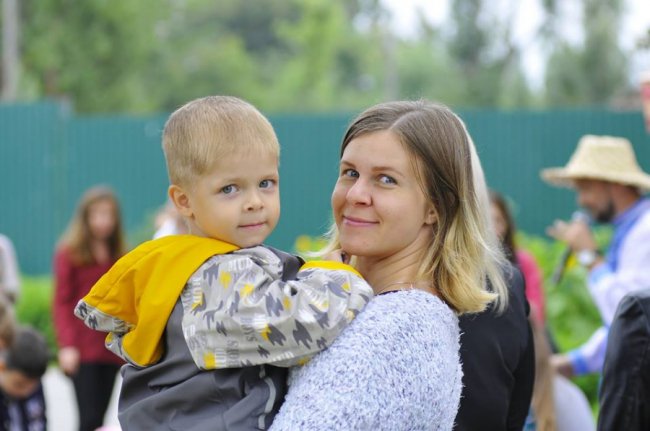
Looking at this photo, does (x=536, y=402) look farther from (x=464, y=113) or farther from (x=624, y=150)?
(x=464, y=113)

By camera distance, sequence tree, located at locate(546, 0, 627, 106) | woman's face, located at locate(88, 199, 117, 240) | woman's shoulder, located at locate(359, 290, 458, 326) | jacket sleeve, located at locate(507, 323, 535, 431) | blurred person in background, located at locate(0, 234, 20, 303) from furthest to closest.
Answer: tree, located at locate(546, 0, 627, 106)
woman's face, located at locate(88, 199, 117, 240)
blurred person in background, located at locate(0, 234, 20, 303)
jacket sleeve, located at locate(507, 323, 535, 431)
woman's shoulder, located at locate(359, 290, 458, 326)

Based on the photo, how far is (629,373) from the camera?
107 inches

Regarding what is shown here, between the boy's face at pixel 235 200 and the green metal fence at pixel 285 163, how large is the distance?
1151 centimetres

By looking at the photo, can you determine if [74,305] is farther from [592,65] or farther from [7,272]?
[592,65]

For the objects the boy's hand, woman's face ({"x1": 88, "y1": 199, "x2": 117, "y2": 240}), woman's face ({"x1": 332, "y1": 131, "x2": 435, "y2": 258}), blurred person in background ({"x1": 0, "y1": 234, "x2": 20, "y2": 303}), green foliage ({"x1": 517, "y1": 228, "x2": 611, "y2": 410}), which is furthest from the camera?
green foliage ({"x1": 517, "y1": 228, "x2": 611, "y2": 410})

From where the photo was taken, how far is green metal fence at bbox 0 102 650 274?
46.1ft

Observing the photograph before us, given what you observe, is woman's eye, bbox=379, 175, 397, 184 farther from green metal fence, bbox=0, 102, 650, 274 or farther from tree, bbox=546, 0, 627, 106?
tree, bbox=546, 0, 627, 106

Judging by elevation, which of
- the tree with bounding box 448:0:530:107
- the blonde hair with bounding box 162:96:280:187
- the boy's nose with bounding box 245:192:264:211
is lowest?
the tree with bounding box 448:0:530:107

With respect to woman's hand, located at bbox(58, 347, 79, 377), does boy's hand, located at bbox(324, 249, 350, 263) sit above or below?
above

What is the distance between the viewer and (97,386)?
7328 millimetres

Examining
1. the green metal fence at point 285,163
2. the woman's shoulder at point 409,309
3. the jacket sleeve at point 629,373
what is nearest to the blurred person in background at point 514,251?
the jacket sleeve at point 629,373

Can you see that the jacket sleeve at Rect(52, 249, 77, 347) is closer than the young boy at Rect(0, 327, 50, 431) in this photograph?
No

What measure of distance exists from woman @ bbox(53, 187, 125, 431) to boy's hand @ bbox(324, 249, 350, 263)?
4.76m

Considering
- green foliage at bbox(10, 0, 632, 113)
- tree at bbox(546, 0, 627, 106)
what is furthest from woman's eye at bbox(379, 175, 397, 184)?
tree at bbox(546, 0, 627, 106)
